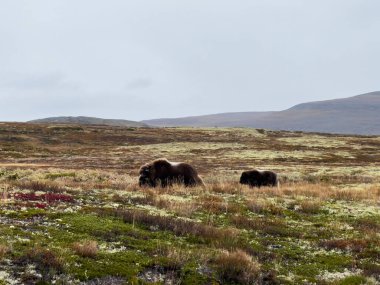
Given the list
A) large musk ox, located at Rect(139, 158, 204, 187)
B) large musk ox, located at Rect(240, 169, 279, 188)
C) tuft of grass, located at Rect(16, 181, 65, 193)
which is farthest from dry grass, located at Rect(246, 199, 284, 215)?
large musk ox, located at Rect(240, 169, 279, 188)

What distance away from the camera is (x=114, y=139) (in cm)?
11981

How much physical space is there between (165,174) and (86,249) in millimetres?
17861

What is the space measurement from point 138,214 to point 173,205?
343cm

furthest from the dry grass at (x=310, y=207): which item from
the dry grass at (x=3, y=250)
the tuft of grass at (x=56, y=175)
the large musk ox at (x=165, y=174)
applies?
the tuft of grass at (x=56, y=175)

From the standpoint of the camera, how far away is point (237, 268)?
11633 mm

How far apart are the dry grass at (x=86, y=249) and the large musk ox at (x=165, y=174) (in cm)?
1600

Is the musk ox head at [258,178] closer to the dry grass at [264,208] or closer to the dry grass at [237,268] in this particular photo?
the dry grass at [264,208]

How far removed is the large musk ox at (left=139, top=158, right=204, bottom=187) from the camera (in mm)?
28812

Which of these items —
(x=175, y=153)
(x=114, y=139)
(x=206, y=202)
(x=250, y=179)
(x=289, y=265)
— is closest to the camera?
(x=289, y=265)

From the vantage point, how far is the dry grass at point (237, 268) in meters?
11.4

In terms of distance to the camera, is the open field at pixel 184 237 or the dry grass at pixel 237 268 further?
the dry grass at pixel 237 268

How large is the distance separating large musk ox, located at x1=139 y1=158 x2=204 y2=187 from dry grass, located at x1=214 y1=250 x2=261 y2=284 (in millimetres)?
16282

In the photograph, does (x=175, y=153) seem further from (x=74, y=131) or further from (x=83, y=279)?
(x=83, y=279)

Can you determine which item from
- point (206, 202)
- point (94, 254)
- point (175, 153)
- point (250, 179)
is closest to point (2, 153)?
point (175, 153)
